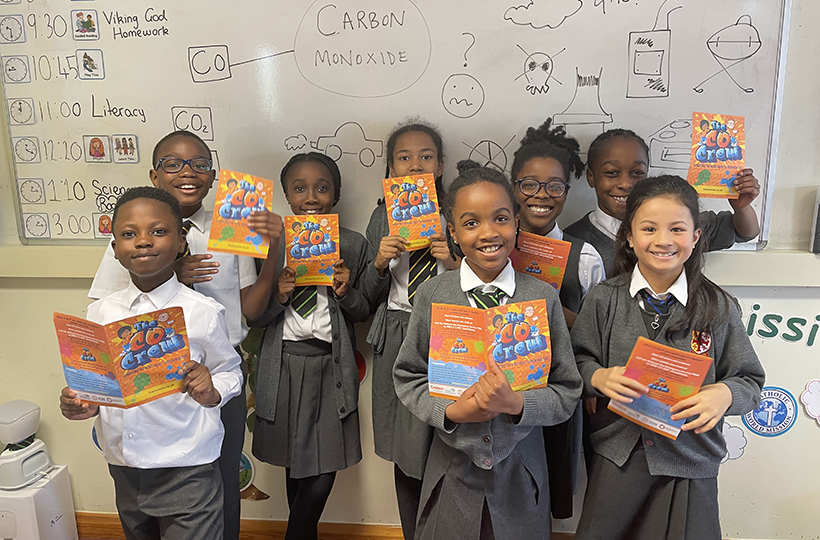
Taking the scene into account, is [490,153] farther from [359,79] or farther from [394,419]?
[394,419]

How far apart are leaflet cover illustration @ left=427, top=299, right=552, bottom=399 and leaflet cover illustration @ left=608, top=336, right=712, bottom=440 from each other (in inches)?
8.3

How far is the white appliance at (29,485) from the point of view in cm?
212

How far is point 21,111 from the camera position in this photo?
7.04ft

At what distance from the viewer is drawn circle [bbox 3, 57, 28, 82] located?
6.91 ft

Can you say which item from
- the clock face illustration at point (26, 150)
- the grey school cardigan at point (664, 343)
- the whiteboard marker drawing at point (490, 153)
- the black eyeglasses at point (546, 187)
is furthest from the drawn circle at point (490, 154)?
the clock face illustration at point (26, 150)

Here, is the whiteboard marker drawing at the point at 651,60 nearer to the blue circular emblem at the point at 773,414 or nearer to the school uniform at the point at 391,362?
the school uniform at the point at 391,362

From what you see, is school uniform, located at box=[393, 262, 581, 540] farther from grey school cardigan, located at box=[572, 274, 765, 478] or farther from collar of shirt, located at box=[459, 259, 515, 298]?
grey school cardigan, located at box=[572, 274, 765, 478]

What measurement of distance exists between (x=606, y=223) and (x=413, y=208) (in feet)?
2.16

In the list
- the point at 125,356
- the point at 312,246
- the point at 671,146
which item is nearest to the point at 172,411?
the point at 125,356

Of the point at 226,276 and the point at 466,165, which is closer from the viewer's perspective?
the point at 226,276

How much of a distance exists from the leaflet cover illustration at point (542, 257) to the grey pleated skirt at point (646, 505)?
1.68ft

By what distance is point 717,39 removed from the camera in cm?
189

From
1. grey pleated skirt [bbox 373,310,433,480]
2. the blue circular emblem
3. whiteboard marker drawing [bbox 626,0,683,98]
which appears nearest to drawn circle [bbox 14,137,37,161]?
grey pleated skirt [bbox 373,310,433,480]

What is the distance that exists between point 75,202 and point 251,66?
94cm
